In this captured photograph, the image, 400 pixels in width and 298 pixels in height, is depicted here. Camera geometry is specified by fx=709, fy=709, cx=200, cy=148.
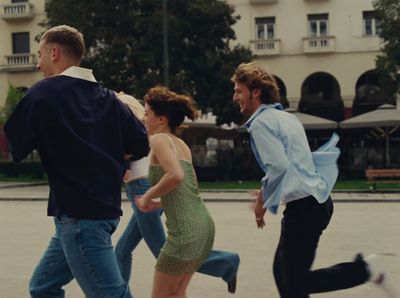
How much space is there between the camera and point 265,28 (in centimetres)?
3703

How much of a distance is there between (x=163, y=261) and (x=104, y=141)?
1.09 metres

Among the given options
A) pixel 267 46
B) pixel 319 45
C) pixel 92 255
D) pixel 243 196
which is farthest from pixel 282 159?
pixel 267 46

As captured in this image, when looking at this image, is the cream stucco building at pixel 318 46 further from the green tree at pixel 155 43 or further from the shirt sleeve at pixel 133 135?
the shirt sleeve at pixel 133 135

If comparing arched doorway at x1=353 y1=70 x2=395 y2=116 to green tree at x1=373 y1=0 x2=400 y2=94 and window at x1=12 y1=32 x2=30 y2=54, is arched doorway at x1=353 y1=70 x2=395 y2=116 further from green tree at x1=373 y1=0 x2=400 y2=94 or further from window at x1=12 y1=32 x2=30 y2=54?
window at x1=12 y1=32 x2=30 y2=54

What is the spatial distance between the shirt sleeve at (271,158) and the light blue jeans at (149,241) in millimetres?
806

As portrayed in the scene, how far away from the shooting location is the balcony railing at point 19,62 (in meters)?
39.2

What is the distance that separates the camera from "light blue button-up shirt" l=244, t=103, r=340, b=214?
4277mm

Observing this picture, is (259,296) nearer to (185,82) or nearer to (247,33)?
(185,82)

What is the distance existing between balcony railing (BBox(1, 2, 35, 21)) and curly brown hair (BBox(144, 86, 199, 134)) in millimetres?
36263

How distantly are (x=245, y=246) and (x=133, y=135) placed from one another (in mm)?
5797

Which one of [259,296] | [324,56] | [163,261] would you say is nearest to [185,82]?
[324,56]

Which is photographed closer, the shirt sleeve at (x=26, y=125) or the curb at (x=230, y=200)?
the shirt sleeve at (x=26, y=125)

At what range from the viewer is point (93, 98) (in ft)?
11.1

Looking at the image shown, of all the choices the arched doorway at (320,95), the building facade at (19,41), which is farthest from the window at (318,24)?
the building facade at (19,41)
